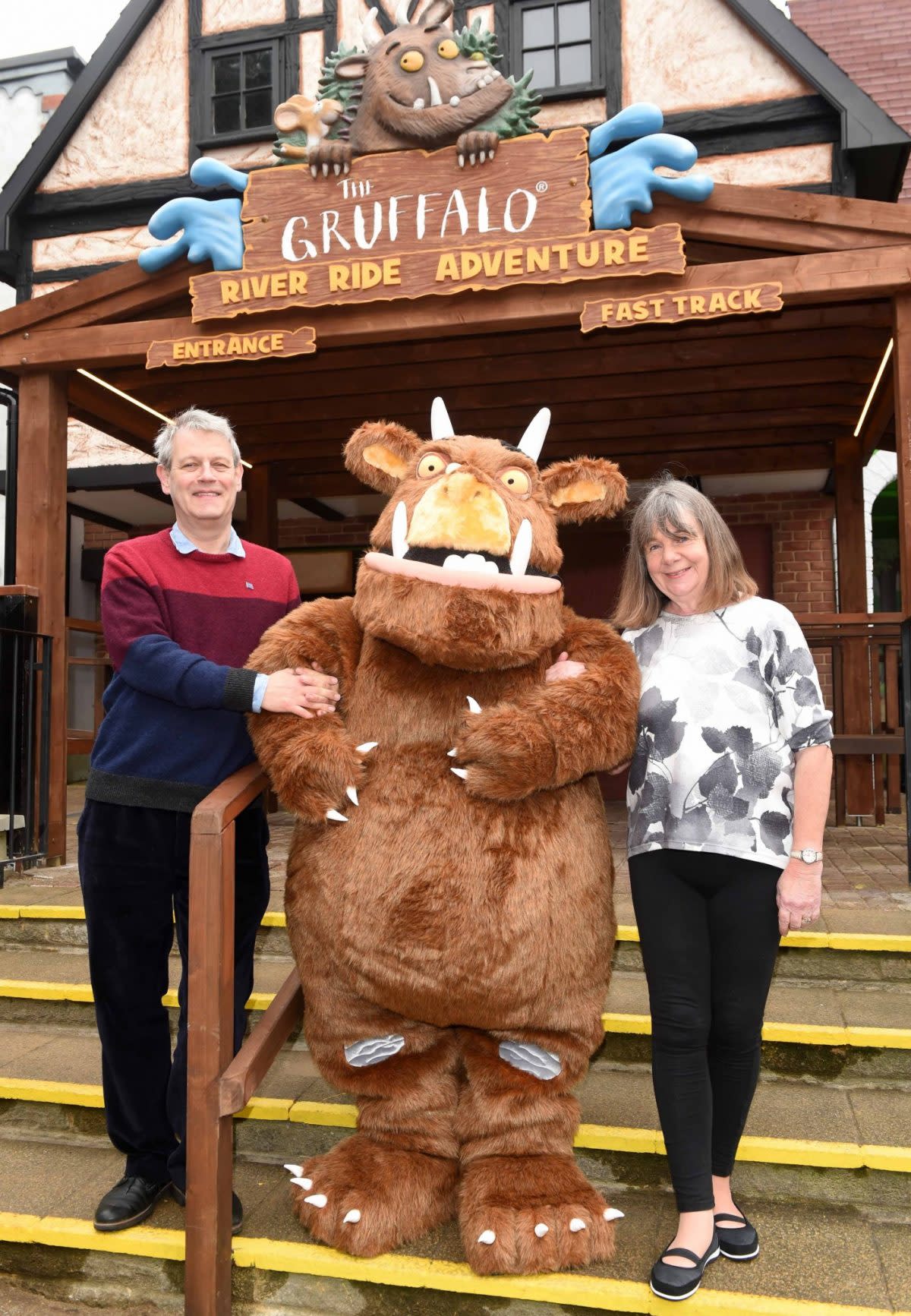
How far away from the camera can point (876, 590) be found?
12.7 metres

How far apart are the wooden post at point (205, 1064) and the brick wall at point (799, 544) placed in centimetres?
659

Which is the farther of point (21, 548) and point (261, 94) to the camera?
point (261, 94)

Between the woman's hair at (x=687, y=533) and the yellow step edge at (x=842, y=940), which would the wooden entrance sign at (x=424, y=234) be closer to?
the woman's hair at (x=687, y=533)

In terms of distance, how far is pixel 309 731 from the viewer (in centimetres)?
A: 208

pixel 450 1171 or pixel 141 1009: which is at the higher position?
pixel 141 1009

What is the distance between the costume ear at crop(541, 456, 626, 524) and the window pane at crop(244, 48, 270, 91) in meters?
6.84

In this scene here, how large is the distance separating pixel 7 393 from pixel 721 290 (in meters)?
4.06

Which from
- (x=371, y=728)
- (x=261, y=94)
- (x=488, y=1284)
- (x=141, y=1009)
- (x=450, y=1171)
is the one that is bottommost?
(x=488, y=1284)

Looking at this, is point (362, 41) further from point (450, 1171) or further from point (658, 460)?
point (450, 1171)

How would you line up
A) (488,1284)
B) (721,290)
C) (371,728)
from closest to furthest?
(488,1284)
(371,728)
(721,290)

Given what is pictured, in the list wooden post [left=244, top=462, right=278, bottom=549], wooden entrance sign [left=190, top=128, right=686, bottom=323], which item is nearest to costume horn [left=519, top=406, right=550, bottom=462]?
wooden entrance sign [left=190, top=128, right=686, bottom=323]

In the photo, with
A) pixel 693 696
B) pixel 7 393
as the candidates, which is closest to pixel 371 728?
pixel 693 696

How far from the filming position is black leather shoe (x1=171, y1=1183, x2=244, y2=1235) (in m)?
2.24

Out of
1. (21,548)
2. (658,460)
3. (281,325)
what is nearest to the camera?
(281,325)
